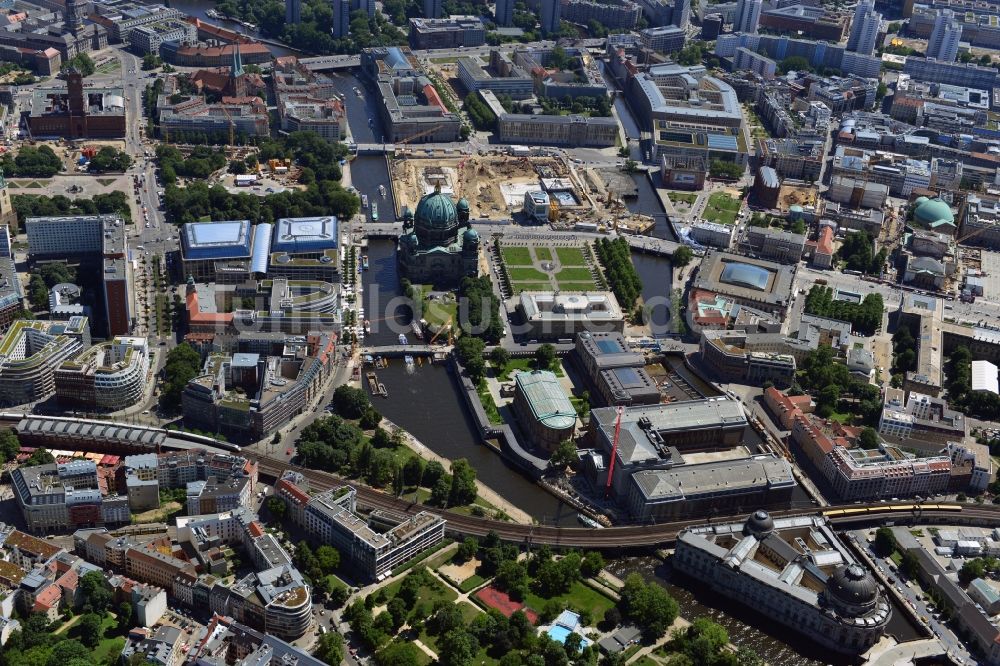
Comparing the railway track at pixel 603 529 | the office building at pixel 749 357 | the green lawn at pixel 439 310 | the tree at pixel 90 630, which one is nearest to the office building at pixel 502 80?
the green lawn at pixel 439 310

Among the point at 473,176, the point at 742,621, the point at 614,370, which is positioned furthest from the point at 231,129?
the point at 742,621

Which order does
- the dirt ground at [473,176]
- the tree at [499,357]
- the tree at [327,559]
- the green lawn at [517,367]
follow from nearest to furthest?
the tree at [327,559] < the green lawn at [517,367] < the tree at [499,357] < the dirt ground at [473,176]

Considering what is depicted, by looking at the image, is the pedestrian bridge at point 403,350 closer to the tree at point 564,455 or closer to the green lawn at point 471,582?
the tree at point 564,455

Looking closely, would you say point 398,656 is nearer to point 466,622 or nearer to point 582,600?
point 466,622

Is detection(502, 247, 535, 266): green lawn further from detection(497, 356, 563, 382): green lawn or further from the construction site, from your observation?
detection(497, 356, 563, 382): green lawn

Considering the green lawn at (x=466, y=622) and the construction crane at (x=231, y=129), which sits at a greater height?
the construction crane at (x=231, y=129)
